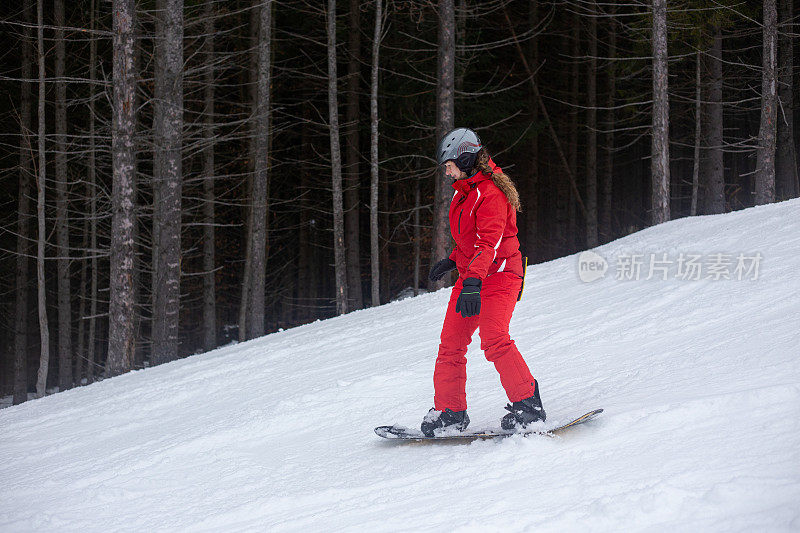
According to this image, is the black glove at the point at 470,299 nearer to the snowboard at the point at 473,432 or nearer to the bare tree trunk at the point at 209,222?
the snowboard at the point at 473,432

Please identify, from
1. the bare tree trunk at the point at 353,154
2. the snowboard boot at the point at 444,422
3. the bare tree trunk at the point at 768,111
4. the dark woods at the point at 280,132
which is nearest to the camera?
the snowboard boot at the point at 444,422

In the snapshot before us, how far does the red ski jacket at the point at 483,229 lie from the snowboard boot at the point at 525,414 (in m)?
0.83

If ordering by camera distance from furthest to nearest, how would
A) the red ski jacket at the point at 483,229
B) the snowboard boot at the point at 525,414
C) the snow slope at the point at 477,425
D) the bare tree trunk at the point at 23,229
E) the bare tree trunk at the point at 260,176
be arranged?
the bare tree trunk at the point at 23,229 < the bare tree trunk at the point at 260,176 < the snowboard boot at the point at 525,414 < the red ski jacket at the point at 483,229 < the snow slope at the point at 477,425

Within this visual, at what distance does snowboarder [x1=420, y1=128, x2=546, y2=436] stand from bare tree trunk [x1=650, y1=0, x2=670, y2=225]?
10411 millimetres

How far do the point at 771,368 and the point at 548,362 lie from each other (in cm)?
205

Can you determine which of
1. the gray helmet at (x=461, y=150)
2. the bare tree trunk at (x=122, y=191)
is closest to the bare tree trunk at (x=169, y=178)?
the bare tree trunk at (x=122, y=191)

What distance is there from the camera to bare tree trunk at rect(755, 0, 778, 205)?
49.0 feet

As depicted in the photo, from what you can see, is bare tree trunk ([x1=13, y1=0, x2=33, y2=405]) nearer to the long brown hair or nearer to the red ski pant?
the red ski pant

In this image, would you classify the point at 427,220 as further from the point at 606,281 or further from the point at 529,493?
the point at 529,493

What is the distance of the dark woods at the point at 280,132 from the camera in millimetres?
12594

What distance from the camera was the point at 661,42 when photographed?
13.8m

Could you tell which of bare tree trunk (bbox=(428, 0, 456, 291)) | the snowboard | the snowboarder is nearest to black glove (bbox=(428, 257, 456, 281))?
the snowboarder

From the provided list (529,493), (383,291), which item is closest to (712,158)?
(383,291)

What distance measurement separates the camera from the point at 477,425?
15.9ft
